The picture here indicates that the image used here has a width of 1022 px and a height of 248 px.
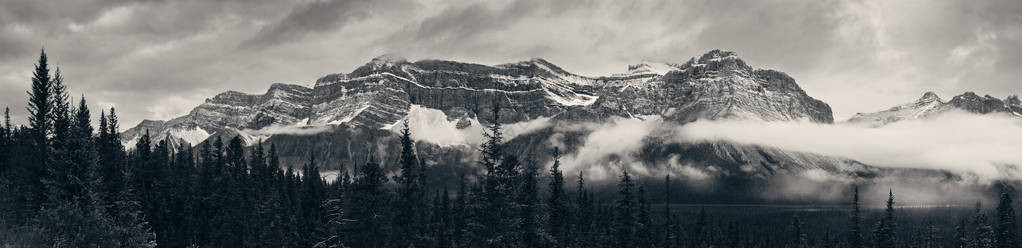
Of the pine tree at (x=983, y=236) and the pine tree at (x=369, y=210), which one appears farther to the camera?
the pine tree at (x=983, y=236)

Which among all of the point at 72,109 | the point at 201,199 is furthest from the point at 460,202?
the point at 72,109

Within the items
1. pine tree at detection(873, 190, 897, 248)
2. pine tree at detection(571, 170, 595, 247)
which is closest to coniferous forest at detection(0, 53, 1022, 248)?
pine tree at detection(873, 190, 897, 248)

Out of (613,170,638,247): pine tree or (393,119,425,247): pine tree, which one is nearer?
(393,119,425,247): pine tree

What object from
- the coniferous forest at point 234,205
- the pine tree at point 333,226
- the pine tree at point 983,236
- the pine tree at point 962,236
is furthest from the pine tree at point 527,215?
the pine tree at point 962,236

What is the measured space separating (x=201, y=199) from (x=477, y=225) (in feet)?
132

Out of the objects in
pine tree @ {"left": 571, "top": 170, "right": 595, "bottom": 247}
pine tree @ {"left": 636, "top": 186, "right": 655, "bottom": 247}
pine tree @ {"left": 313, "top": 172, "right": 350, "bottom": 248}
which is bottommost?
pine tree @ {"left": 571, "top": 170, "right": 595, "bottom": 247}

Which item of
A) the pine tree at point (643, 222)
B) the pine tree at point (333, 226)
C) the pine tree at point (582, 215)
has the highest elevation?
the pine tree at point (333, 226)

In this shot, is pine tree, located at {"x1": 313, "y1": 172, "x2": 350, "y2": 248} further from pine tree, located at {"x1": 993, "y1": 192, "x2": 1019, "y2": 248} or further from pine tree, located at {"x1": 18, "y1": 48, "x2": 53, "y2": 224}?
pine tree, located at {"x1": 993, "y1": 192, "x2": 1019, "y2": 248}

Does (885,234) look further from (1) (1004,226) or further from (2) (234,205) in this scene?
(2) (234,205)

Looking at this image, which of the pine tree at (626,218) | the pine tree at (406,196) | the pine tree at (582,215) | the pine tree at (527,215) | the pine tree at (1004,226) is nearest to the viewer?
the pine tree at (527,215)

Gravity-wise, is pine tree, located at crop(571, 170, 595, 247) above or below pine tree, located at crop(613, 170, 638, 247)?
below

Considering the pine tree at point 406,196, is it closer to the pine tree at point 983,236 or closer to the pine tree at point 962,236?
the pine tree at point 983,236

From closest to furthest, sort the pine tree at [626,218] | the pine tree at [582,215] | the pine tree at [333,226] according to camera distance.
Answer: the pine tree at [333,226]
the pine tree at [626,218]
the pine tree at [582,215]

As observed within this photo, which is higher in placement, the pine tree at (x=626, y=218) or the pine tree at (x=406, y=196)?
the pine tree at (x=406, y=196)
